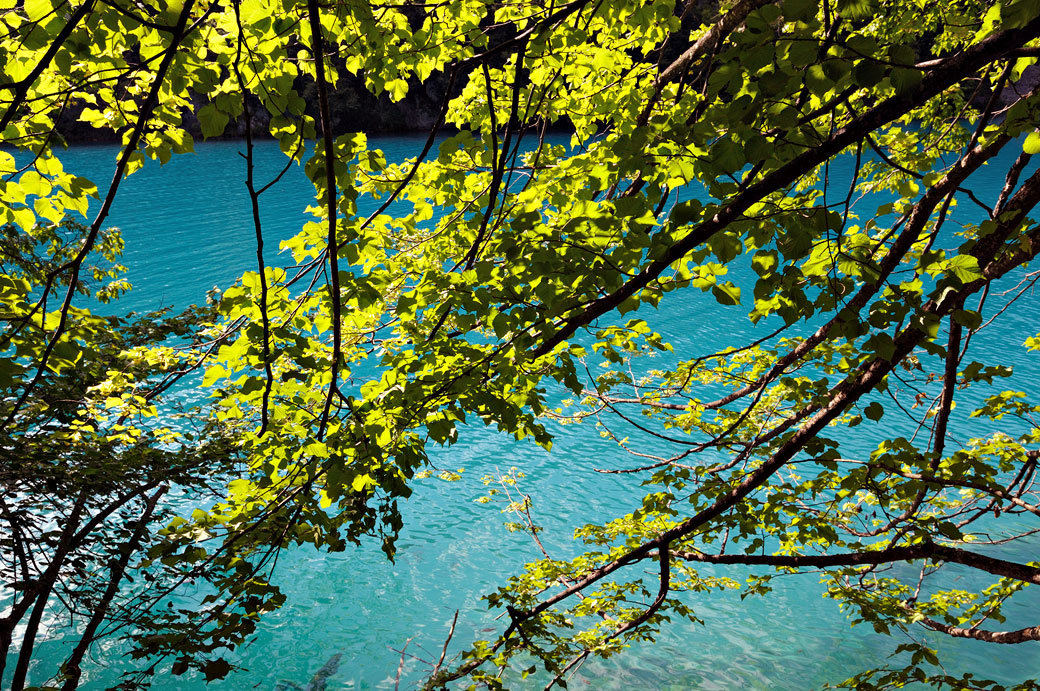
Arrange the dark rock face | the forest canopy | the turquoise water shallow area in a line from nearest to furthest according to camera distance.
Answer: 1. the forest canopy
2. the turquoise water shallow area
3. the dark rock face

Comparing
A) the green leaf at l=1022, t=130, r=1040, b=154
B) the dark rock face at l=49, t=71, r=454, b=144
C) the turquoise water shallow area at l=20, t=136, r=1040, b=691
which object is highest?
the dark rock face at l=49, t=71, r=454, b=144

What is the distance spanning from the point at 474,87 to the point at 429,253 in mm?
881

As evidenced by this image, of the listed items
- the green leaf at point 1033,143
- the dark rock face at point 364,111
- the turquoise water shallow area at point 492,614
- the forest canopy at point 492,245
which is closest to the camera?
the forest canopy at point 492,245

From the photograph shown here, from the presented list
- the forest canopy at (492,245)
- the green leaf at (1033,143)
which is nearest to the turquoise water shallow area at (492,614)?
the forest canopy at (492,245)

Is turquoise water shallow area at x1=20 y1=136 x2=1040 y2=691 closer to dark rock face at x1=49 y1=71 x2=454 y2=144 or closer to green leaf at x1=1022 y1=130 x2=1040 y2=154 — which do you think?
green leaf at x1=1022 y1=130 x2=1040 y2=154

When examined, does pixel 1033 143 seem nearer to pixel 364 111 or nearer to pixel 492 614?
pixel 492 614

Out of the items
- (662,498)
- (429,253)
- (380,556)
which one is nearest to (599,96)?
(429,253)

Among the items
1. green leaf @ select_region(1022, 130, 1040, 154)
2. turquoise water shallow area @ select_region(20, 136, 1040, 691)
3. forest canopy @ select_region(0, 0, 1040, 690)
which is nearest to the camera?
forest canopy @ select_region(0, 0, 1040, 690)

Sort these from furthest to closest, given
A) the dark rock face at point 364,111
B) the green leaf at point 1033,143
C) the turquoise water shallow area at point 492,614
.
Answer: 1. the dark rock face at point 364,111
2. the turquoise water shallow area at point 492,614
3. the green leaf at point 1033,143

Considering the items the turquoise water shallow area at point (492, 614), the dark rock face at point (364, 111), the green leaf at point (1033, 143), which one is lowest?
the green leaf at point (1033, 143)

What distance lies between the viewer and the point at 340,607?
7707 millimetres

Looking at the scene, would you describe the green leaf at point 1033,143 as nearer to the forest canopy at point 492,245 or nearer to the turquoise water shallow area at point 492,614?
the forest canopy at point 492,245

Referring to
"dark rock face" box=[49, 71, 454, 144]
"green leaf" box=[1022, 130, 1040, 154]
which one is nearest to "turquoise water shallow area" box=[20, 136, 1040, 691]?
"green leaf" box=[1022, 130, 1040, 154]

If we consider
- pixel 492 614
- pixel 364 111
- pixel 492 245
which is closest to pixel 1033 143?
pixel 492 245
